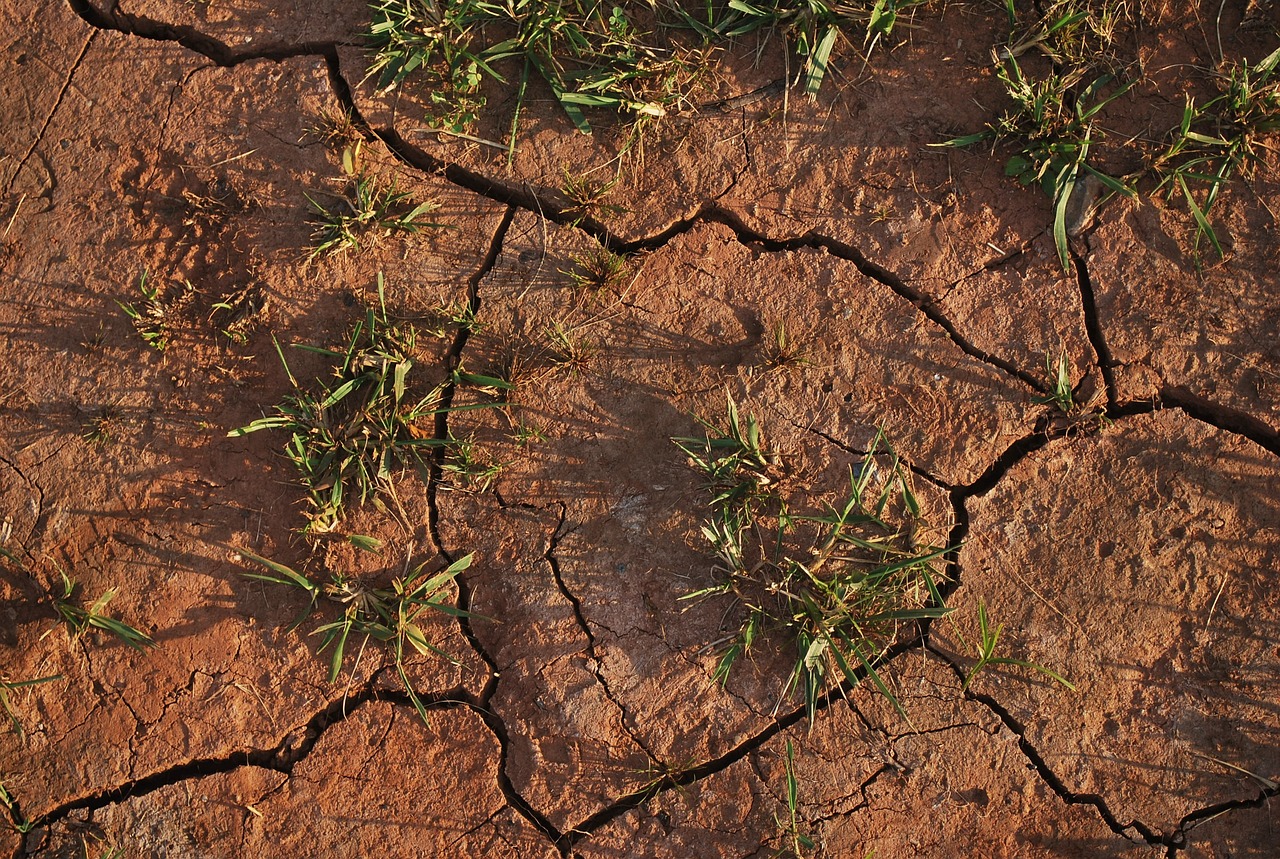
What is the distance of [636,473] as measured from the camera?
2.71 meters

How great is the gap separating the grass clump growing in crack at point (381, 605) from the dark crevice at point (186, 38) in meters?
1.61

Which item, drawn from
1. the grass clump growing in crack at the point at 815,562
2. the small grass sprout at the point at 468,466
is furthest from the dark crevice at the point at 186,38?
the grass clump growing in crack at the point at 815,562

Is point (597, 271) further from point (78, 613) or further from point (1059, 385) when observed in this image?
point (78, 613)

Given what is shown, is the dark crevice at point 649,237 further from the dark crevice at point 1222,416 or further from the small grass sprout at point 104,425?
the small grass sprout at point 104,425

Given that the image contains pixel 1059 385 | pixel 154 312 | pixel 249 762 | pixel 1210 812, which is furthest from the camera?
pixel 154 312

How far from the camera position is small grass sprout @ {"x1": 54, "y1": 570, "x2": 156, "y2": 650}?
2.72m

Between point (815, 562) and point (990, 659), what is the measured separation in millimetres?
560

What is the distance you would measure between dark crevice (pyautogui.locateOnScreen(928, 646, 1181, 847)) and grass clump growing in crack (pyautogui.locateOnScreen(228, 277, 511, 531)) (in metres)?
1.65

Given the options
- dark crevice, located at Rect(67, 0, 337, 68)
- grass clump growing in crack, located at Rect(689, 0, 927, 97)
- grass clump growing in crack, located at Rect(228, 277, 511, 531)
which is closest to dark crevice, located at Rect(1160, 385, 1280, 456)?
grass clump growing in crack, located at Rect(689, 0, 927, 97)

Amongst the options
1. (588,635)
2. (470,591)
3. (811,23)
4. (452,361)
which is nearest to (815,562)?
(588,635)

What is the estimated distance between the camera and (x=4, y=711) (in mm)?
2750

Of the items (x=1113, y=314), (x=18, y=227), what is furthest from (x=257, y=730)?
(x=1113, y=314)

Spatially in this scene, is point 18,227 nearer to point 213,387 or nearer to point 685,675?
point 213,387

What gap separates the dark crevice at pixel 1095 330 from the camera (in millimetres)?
2654
